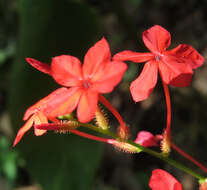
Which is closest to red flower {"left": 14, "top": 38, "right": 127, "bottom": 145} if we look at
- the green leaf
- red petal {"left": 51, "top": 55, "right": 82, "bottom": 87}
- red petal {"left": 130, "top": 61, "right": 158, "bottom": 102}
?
red petal {"left": 51, "top": 55, "right": 82, "bottom": 87}

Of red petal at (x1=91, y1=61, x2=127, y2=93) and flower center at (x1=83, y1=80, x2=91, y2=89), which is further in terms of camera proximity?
flower center at (x1=83, y1=80, x2=91, y2=89)

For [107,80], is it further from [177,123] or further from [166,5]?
[166,5]

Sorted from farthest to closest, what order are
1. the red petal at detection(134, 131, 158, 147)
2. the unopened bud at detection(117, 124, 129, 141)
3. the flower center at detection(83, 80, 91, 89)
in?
the red petal at detection(134, 131, 158, 147) < the unopened bud at detection(117, 124, 129, 141) < the flower center at detection(83, 80, 91, 89)

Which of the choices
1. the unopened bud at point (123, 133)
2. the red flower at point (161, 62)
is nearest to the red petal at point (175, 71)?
the red flower at point (161, 62)

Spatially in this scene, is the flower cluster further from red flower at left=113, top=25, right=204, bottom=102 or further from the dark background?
the dark background

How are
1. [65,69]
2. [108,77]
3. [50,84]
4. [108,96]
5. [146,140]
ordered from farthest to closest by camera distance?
[108,96]
[50,84]
[146,140]
[65,69]
[108,77]

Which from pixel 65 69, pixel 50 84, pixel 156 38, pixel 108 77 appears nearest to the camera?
pixel 108 77

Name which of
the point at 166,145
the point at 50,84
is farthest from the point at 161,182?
the point at 50,84

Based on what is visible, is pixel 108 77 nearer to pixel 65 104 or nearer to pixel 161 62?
pixel 65 104
